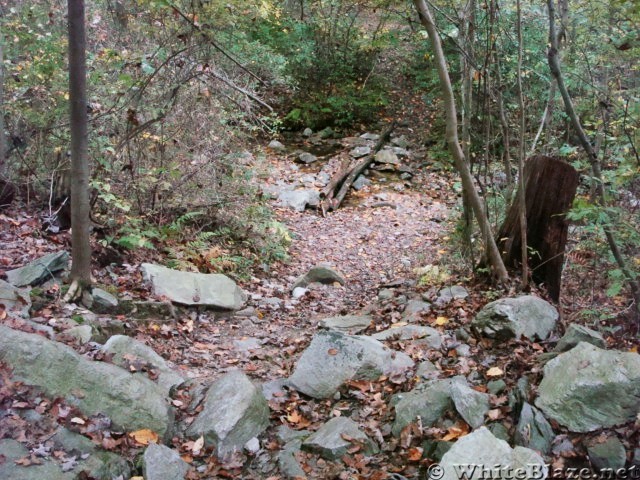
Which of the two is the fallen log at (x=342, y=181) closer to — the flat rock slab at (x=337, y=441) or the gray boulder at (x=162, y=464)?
the flat rock slab at (x=337, y=441)

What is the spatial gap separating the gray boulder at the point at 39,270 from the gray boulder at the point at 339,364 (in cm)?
270

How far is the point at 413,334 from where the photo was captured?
5312 millimetres

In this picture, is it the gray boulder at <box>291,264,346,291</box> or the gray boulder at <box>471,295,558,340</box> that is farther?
the gray boulder at <box>291,264,346,291</box>

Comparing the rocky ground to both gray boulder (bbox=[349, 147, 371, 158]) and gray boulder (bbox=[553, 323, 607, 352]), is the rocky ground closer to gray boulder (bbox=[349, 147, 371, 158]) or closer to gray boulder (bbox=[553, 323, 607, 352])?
gray boulder (bbox=[553, 323, 607, 352])

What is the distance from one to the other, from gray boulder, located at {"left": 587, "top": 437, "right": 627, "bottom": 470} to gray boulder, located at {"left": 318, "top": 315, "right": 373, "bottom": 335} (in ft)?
9.21

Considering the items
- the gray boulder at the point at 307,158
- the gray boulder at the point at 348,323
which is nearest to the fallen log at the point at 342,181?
the gray boulder at the point at 307,158

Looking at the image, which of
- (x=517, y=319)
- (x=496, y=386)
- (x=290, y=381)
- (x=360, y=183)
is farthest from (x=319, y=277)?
(x=360, y=183)

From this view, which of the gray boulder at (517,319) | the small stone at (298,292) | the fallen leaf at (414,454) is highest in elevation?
the gray boulder at (517,319)

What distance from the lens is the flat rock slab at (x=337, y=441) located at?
12.6 feet

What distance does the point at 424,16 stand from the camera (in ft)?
18.0

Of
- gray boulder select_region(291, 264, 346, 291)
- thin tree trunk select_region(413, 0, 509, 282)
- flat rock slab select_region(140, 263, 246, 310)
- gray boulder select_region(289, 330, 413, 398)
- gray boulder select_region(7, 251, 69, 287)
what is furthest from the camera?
gray boulder select_region(291, 264, 346, 291)

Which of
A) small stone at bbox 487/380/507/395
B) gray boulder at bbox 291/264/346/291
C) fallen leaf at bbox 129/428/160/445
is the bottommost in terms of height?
gray boulder at bbox 291/264/346/291

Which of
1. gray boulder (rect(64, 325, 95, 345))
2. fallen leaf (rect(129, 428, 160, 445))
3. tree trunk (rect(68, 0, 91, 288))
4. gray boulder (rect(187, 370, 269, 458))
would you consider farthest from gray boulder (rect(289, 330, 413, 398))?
tree trunk (rect(68, 0, 91, 288))

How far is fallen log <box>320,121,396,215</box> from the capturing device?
11766mm
